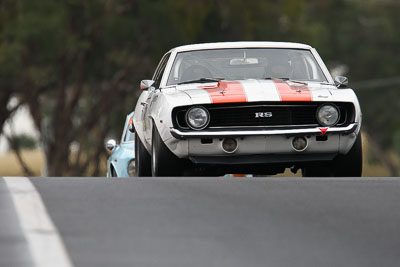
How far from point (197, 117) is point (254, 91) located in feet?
2.17

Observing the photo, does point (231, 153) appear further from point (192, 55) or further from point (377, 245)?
point (377, 245)

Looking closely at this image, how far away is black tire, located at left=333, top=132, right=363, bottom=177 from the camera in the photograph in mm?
12539

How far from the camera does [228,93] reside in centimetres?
1210

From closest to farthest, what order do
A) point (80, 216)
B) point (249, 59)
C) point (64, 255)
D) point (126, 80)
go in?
point (64, 255)
point (80, 216)
point (249, 59)
point (126, 80)

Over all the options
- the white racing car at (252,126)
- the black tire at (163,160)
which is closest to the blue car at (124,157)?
the white racing car at (252,126)

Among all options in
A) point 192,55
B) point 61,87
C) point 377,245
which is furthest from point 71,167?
point 377,245

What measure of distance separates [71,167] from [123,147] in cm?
2313

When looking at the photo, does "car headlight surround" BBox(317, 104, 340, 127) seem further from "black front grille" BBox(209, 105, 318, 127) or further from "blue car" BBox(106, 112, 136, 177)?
"blue car" BBox(106, 112, 136, 177)

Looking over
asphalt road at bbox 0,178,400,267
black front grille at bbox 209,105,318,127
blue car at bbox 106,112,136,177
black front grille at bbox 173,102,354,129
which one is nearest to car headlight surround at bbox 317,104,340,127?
black front grille at bbox 173,102,354,129

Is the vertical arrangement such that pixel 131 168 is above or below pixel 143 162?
below

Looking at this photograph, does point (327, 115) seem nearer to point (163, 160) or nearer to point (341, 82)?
point (341, 82)

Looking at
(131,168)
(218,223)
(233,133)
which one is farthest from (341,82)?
(218,223)

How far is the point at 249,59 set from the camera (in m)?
13.3

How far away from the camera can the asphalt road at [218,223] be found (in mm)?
6320
